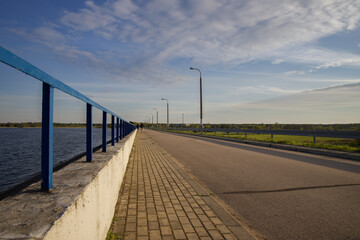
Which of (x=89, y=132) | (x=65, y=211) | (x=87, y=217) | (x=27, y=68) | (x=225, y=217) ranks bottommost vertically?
(x=225, y=217)

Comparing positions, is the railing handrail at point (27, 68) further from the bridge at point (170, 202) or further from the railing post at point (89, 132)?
the railing post at point (89, 132)

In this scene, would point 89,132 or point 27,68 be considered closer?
point 27,68

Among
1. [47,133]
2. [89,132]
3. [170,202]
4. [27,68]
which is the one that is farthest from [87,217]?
[170,202]

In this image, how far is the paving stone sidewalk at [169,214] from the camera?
3.05m

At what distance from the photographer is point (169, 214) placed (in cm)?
368

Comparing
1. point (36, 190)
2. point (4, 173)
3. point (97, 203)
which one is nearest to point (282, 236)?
point (97, 203)

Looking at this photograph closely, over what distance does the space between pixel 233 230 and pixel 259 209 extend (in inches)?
41.5

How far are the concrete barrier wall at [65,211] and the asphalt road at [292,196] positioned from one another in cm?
217

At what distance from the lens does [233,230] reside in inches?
125

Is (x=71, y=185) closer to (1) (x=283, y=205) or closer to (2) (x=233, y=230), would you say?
(2) (x=233, y=230)

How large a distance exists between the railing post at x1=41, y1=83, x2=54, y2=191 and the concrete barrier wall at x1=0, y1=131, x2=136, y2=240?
0.13 m

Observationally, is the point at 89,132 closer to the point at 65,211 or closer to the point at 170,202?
the point at 170,202

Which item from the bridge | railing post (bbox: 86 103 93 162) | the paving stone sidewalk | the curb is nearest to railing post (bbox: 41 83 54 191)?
the bridge

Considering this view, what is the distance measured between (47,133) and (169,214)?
229 centimetres
